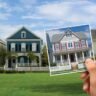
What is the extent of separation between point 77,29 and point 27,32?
7689cm

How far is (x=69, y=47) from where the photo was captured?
3943mm

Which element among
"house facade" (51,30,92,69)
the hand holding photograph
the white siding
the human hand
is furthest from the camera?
the white siding

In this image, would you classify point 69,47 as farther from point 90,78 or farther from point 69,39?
point 90,78

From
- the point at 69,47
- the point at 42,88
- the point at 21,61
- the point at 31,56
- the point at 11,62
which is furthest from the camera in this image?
the point at 11,62

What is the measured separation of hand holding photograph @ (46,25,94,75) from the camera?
410cm

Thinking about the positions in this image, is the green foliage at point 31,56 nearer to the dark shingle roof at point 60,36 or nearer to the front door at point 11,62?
the front door at point 11,62

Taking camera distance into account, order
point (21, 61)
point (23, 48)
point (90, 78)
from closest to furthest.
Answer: point (90, 78)
point (23, 48)
point (21, 61)

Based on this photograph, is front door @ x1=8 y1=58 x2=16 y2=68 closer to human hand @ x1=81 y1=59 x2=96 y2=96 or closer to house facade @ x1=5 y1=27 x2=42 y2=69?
house facade @ x1=5 y1=27 x2=42 y2=69

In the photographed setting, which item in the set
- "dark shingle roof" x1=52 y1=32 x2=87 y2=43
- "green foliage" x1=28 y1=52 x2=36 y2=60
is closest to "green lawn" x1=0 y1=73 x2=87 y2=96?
"dark shingle roof" x1=52 y1=32 x2=87 y2=43

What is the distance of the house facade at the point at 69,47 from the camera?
3980 millimetres

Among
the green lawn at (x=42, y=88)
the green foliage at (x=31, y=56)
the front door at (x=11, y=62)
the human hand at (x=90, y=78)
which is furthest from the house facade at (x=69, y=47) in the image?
the front door at (x=11, y=62)

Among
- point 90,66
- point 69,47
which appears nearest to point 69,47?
point 69,47

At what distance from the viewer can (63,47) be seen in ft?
13.6

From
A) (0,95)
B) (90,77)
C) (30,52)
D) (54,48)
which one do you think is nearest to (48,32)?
(54,48)
